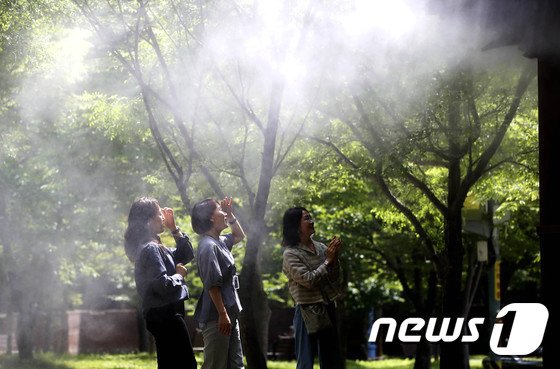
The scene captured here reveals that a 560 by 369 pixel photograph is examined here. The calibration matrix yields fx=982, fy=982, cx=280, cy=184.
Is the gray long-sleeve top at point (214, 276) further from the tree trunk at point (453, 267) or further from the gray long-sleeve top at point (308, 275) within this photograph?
the tree trunk at point (453, 267)

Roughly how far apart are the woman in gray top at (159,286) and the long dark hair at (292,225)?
98cm

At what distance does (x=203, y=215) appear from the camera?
729 centimetres

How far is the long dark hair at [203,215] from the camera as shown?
287 inches

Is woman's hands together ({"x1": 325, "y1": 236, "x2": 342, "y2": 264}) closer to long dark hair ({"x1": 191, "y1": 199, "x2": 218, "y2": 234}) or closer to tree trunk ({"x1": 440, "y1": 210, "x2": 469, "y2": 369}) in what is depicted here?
long dark hair ({"x1": 191, "y1": 199, "x2": 218, "y2": 234})

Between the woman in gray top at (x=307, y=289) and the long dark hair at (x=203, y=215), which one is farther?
the woman in gray top at (x=307, y=289)

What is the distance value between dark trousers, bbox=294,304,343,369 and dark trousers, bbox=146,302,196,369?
103 centimetres

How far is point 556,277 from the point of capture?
572 cm

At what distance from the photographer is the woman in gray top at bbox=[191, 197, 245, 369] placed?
7059 mm

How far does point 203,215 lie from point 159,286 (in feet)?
2.78

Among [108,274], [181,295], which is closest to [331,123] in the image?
[181,295]

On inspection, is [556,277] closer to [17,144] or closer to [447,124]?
[447,124]

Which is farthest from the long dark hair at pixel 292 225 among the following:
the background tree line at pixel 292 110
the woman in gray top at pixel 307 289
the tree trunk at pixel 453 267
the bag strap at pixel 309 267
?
the tree trunk at pixel 453 267

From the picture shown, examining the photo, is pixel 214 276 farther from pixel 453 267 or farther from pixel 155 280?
pixel 453 267

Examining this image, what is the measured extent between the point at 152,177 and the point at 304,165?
2399 millimetres
